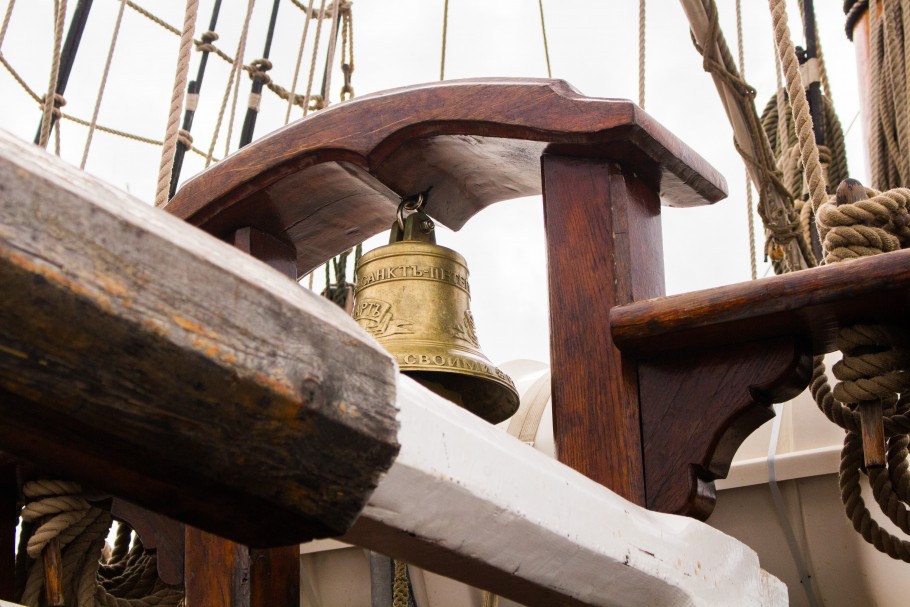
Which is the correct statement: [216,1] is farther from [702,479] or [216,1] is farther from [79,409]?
[79,409]

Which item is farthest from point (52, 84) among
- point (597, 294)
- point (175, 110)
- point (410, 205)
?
point (597, 294)

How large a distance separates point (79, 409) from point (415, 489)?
10.9 inches

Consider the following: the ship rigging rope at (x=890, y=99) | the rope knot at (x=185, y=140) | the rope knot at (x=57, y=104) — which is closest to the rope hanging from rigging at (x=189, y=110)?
the rope knot at (x=185, y=140)

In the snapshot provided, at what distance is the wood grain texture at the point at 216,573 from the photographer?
1417mm

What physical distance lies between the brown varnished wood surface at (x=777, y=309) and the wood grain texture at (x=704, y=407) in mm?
19

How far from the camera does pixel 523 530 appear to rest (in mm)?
874

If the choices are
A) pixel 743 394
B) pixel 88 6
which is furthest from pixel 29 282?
pixel 88 6

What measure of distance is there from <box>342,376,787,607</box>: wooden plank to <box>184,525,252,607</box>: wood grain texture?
0.55 meters

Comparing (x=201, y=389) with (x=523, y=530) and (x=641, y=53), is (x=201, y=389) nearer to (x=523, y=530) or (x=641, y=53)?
(x=523, y=530)

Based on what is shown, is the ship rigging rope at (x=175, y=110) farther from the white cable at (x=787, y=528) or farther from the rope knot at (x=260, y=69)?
the rope knot at (x=260, y=69)

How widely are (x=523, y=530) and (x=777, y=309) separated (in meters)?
0.43

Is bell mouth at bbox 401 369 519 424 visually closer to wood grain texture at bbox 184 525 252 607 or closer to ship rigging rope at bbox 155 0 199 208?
wood grain texture at bbox 184 525 252 607

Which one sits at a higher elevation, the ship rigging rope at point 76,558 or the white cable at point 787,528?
the white cable at point 787,528

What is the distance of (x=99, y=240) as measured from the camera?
53cm
